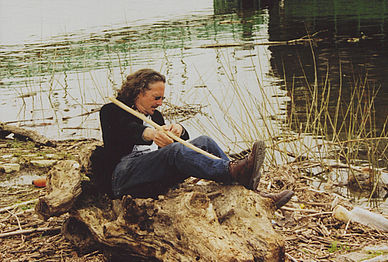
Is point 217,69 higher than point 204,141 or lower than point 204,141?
lower

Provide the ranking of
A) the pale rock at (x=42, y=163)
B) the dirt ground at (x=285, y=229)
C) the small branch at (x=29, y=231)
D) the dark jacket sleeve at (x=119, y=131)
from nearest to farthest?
the dirt ground at (x=285, y=229), the dark jacket sleeve at (x=119, y=131), the small branch at (x=29, y=231), the pale rock at (x=42, y=163)

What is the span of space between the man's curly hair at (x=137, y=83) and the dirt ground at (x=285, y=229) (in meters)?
1.20

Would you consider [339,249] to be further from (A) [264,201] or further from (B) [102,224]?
(B) [102,224]

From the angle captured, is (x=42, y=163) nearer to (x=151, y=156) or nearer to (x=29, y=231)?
(x=29, y=231)

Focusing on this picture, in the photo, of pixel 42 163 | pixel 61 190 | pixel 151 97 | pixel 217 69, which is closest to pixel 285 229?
pixel 151 97

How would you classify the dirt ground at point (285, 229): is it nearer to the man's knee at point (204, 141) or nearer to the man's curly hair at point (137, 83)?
the man's knee at point (204, 141)

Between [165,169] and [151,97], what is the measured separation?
2.19 ft

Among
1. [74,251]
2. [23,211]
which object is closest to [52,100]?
[23,211]

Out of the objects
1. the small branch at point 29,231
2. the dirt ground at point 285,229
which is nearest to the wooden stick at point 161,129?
the dirt ground at point 285,229

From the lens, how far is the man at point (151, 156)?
344 centimetres

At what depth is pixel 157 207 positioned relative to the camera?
10.4 feet

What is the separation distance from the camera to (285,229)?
3973 millimetres

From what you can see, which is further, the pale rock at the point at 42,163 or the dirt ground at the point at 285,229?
the pale rock at the point at 42,163

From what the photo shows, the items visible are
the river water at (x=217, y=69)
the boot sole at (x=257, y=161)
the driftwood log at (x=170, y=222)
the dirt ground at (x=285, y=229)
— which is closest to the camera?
the driftwood log at (x=170, y=222)
